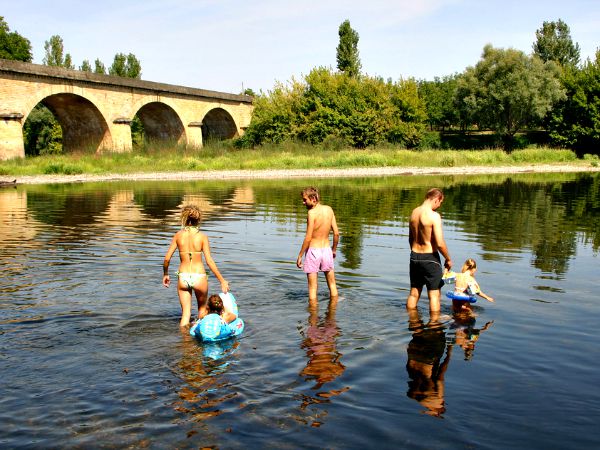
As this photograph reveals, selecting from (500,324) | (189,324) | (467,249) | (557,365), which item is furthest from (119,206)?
(557,365)

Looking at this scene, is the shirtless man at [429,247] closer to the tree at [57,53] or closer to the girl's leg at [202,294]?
the girl's leg at [202,294]

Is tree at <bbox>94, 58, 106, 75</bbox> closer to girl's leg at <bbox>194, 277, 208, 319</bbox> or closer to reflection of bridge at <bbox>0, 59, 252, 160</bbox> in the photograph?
reflection of bridge at <bbox>0, 59, 252, 160</bbox>

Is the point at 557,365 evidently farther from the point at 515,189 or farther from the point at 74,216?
the point at 515,189

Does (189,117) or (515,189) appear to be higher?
(189,117)

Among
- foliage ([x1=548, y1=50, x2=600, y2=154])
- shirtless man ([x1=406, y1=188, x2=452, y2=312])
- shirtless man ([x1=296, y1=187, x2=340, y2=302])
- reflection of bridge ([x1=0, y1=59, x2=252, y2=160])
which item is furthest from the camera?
foliage ([x1=548, y1=50, x2=600, y2=154])

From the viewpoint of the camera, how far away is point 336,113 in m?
50.2

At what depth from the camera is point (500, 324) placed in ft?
25.8

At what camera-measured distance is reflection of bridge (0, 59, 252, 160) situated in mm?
36562

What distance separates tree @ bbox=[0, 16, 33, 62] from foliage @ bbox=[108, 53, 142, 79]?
42.9 feet

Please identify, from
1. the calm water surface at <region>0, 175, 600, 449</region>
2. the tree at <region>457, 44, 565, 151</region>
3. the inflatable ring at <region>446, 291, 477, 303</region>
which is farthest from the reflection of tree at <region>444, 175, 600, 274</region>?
the tree at <region>457, 44, 565, 151</region>

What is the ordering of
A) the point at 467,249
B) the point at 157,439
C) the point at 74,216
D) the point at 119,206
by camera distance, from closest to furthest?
the point at 157,439 → the point at 467,249 → the point at 74,216 → the point at 119,206

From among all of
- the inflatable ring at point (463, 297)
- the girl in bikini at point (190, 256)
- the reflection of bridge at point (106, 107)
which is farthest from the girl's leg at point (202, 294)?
the reflection of bridge at point (106, 107)

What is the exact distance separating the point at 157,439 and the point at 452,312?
4746 mm

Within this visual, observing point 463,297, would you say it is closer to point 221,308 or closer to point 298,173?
point 221,308
